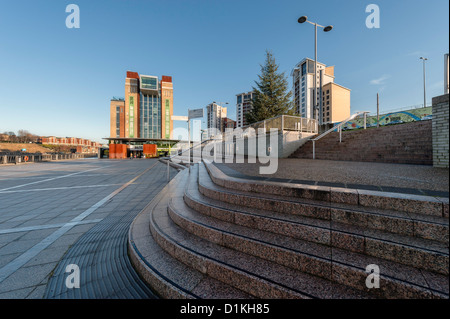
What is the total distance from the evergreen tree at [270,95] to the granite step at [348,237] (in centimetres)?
1583

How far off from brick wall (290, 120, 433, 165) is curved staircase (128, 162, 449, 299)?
6157 millimetres

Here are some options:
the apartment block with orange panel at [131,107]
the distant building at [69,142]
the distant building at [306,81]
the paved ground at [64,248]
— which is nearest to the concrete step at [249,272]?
the paved ground at [64,248]

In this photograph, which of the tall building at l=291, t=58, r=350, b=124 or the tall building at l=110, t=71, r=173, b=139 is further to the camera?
the tall building at l=291, t=58, r=350, b=124

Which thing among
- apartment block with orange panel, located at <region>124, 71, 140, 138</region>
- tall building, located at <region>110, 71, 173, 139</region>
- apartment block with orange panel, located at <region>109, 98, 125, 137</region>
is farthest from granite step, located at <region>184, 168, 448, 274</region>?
apartment block with orange panel, located at <region>109, 98, 125, 137</region>

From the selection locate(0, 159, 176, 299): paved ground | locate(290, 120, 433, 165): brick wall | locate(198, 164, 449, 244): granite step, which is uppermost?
locate(290, 120, 433, 165): brick wall

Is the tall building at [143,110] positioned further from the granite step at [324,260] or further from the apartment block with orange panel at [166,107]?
the granite step at [324,260]

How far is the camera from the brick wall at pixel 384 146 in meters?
6.11

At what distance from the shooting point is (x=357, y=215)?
197cm

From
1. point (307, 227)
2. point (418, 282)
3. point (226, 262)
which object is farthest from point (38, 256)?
point (418, 282)

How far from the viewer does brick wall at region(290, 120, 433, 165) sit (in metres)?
6.11

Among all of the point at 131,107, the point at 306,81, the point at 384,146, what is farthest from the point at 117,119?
the point at 306,81

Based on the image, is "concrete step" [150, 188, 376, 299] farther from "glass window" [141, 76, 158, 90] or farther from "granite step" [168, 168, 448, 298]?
"glass window" [141, 76, 158, 90]

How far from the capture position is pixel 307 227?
1.95 metres
